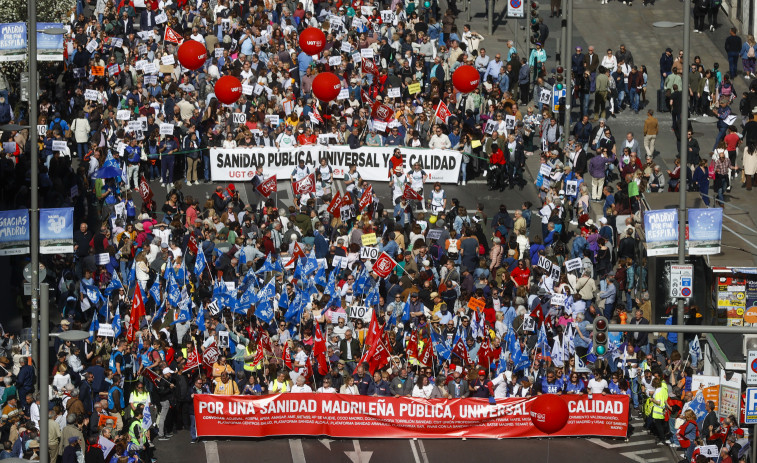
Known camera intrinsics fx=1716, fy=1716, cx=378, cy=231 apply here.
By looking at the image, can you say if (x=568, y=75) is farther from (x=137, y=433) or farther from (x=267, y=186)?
(x=137, y=433)

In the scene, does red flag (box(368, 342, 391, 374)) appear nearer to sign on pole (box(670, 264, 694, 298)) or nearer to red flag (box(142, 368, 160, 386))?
red flag (box(142, 368, 160, 386))

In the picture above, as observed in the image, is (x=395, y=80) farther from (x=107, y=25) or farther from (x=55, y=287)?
(x=55, y=287)

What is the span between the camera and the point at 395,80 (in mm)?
45469

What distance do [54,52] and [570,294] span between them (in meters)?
11.3

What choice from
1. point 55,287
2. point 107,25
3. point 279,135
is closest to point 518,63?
point 279,135

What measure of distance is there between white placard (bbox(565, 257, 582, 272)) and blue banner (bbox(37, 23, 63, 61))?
11093 mm

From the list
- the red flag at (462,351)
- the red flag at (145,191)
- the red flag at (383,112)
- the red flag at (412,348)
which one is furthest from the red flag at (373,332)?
the red flag at (383,112)

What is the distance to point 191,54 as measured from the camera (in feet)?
146

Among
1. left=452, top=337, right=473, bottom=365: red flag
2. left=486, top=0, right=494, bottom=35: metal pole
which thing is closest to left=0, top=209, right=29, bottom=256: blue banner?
left=452, top=337, right=473, bottom=365: red flag

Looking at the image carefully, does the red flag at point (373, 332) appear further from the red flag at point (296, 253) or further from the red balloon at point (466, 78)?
the red balloon at point (466, 78)

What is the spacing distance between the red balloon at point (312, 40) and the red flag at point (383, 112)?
3.03 m

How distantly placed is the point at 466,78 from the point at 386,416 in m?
13.9

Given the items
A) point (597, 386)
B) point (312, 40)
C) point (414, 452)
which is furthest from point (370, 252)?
point (312, 40)

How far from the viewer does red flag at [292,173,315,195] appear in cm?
3922
